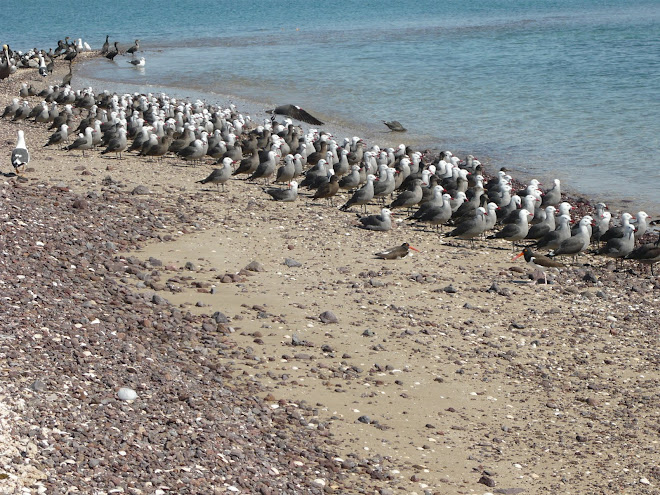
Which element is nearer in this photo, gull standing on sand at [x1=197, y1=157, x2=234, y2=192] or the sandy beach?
the sandy beach

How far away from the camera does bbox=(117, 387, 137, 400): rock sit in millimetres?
7984

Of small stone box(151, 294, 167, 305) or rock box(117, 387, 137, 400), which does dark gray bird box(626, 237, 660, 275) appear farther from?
rock box(117, 387, 137, 400)

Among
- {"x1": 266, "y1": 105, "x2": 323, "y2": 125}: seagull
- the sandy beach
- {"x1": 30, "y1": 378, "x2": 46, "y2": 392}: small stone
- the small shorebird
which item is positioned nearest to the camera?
the sandy beach

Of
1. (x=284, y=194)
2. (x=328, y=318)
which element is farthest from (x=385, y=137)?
(x=328, y=318)

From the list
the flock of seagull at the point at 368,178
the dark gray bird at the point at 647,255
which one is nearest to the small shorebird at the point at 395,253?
the flock of seagull at the point at 368,178

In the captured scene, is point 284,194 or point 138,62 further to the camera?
point 138,62

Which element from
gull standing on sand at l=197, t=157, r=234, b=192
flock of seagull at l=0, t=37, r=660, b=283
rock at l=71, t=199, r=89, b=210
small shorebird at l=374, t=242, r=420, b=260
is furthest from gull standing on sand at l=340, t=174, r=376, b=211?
rock at l=71, t=199, r=89, b=210

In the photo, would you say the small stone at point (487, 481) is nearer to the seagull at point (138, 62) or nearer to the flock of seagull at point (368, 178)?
the flock of seagull at point (368, 178)

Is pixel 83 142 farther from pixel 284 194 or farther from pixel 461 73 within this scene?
pixel 461 73

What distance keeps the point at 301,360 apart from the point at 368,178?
26.0ft

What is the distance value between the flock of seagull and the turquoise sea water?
11.1ft

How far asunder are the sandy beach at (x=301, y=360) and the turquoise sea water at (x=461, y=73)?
26.1ft

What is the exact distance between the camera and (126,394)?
26.3ft

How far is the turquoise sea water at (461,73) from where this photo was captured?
84.3ft
